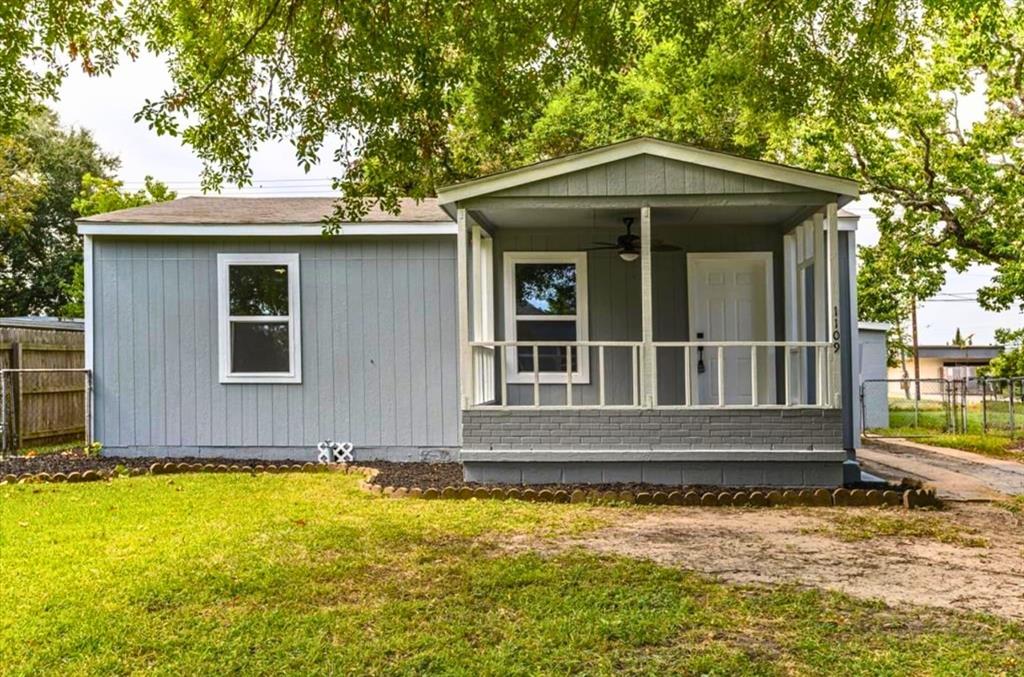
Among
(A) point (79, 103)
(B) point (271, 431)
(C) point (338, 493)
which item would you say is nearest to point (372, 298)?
(B) point (271, 431)

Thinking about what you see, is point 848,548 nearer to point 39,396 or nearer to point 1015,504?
point 1015,504

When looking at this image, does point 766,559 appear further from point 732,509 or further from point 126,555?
point 126,555

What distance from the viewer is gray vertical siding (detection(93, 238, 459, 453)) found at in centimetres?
952

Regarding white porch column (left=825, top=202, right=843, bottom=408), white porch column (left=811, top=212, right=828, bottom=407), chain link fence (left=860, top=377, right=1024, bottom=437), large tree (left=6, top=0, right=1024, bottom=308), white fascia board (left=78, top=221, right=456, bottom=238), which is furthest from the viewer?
chain link fence (left=860, top=377, right=1024, bottom=437)

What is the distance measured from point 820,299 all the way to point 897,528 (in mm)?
2779

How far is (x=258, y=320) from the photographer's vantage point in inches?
377

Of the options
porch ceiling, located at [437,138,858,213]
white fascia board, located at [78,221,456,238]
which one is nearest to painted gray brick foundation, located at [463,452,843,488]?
porch ceiling, located at [437,138,858,213]

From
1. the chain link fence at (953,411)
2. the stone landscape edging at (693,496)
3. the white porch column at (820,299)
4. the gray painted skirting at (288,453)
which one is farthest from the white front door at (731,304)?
the chain link fence at (953,411)

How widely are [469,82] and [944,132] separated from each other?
11.3 meters

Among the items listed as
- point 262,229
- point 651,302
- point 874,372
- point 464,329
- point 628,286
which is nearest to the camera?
point 464,329

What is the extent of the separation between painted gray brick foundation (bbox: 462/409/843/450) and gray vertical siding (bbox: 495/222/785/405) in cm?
165

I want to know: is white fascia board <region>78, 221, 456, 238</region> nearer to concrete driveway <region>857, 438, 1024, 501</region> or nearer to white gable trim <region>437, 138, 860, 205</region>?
white gable trim <region>437, 138, 860, 205</region>

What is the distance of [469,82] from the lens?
23.7 ft

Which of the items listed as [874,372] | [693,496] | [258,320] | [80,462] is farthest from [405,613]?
[874,372]
